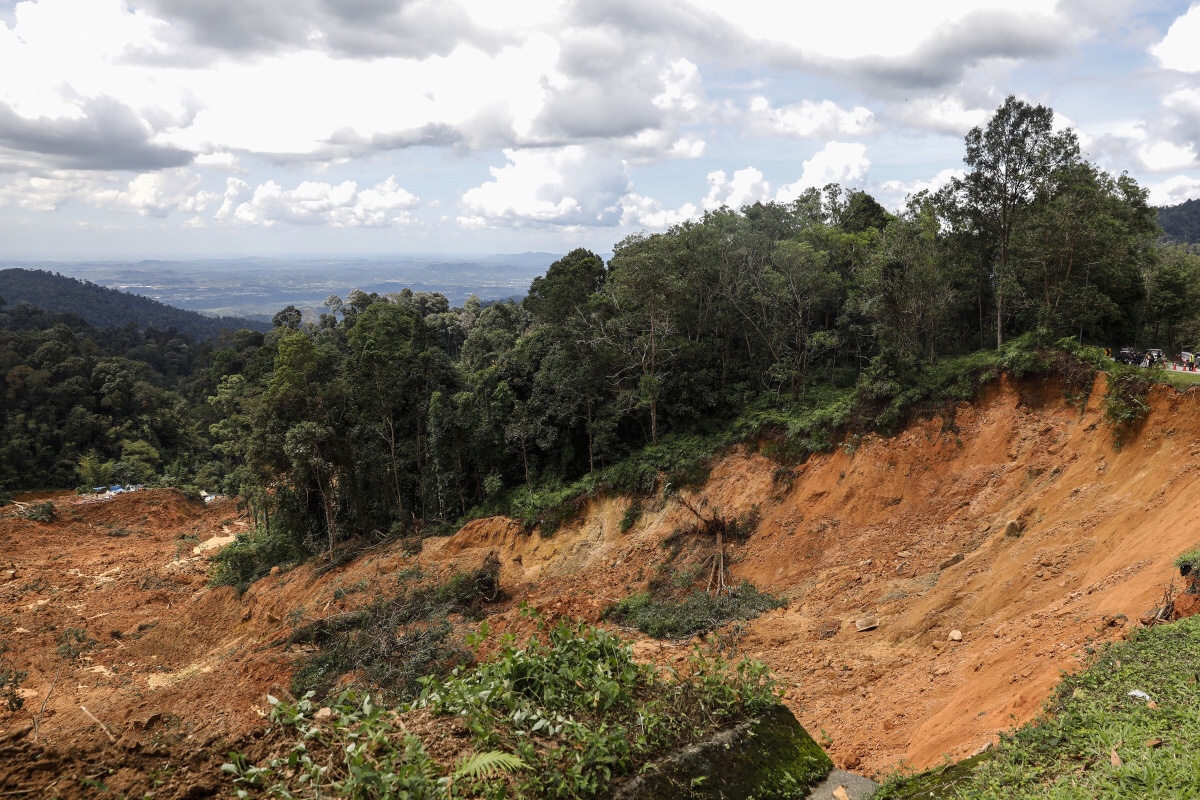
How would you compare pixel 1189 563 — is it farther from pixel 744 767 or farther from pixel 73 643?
pixel 73 643

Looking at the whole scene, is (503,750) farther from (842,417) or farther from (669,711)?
(842,417)

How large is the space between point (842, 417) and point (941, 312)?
7.58 meters

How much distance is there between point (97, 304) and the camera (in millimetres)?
155875

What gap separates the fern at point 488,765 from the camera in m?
Answer: 4.09

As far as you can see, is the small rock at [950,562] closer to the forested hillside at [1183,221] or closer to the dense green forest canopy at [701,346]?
the dense green forest canopy at [701,346]

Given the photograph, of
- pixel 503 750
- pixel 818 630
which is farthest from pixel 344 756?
pixel 818 630

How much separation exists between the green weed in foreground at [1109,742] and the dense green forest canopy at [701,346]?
12.5 meters

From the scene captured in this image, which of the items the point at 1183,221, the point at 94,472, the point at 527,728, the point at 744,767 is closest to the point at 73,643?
the point at 527,728

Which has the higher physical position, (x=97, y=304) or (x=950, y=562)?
(x=97, y=304)

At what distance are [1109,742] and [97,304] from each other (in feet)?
645

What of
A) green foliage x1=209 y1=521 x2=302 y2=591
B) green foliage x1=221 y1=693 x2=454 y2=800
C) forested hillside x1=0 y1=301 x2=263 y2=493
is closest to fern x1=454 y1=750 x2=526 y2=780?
green foliage x1=221 y1=693 x2=454 y2=800

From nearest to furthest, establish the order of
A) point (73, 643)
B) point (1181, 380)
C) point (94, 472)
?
point (1181, 380)
point (73, 643)
point (94, 472)

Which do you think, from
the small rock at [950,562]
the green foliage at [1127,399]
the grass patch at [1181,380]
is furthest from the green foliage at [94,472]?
the grass patch at [1181,380]

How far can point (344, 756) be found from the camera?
4320 mm
